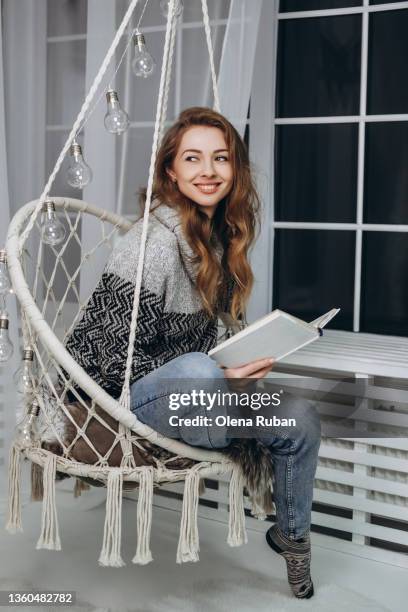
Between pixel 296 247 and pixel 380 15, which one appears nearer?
pixel 380 15

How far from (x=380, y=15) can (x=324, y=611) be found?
1805 millimetres

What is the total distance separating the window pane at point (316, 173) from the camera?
2.69 metres

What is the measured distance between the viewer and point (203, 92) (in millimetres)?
2359

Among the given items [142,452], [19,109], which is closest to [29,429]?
[142,452]

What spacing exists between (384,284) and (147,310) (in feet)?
3.82

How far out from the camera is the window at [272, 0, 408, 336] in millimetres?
2615

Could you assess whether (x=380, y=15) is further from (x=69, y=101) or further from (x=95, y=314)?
(x=95, y=314)

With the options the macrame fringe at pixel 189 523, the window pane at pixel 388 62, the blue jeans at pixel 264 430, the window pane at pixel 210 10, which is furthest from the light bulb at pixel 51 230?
the window pane at pixel 388 62

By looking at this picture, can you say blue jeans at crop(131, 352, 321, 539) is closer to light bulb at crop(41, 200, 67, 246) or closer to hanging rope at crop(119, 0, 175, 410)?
hanging rope at crop(119, 0, 175, 410)

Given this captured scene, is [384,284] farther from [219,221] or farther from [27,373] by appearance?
[27,373]

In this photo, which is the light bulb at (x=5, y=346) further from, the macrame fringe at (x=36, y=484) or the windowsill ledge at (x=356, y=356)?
the windowsill ledge at (x=356, y=356)

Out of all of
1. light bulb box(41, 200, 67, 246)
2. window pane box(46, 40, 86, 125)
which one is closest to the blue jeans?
light bulb box(41, 200, 67, 246)

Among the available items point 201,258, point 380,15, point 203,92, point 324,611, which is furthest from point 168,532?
point 380,15

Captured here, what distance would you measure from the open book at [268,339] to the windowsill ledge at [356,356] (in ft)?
1.75
